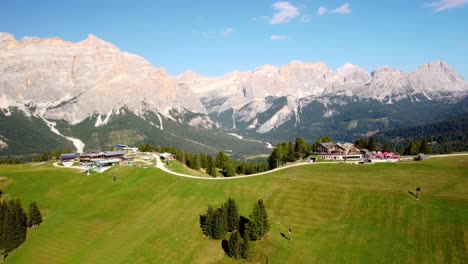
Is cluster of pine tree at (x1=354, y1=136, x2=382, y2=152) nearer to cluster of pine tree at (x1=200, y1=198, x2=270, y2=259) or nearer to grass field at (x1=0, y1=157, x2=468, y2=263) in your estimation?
grass field at (x1=0, y1=157, x2=468, y2=263)

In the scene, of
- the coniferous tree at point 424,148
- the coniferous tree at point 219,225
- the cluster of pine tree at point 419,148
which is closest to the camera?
the coniferous tree at point 219,225

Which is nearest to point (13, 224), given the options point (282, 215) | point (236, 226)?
point (236, 226)

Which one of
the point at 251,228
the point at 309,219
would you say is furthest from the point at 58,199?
the point at 309,219

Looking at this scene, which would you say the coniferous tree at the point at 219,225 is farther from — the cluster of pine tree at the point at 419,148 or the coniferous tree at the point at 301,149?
the cluster of pine tree at the point at 419,148

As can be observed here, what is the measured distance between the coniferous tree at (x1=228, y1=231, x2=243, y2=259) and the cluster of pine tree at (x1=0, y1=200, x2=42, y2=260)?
56.6 meters

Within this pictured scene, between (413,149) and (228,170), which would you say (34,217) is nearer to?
(228,170)

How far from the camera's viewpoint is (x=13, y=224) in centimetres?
9594

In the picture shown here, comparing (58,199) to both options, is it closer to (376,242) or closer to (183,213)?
(183,213)

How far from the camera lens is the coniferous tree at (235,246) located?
78188 mm

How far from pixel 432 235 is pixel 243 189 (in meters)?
50.7

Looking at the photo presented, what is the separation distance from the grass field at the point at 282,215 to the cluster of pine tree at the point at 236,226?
1.91m

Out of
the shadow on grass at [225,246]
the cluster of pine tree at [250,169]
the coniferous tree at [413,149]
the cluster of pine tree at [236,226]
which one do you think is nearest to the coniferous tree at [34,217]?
the cluster of pine tree at [236,226]

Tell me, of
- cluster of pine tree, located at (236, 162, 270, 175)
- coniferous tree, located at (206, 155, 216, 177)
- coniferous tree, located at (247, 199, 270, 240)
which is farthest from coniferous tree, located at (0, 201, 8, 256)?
cluster of pine tree, located at (236, 162, 270, 175)

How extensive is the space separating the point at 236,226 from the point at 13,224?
5762 centimetres
